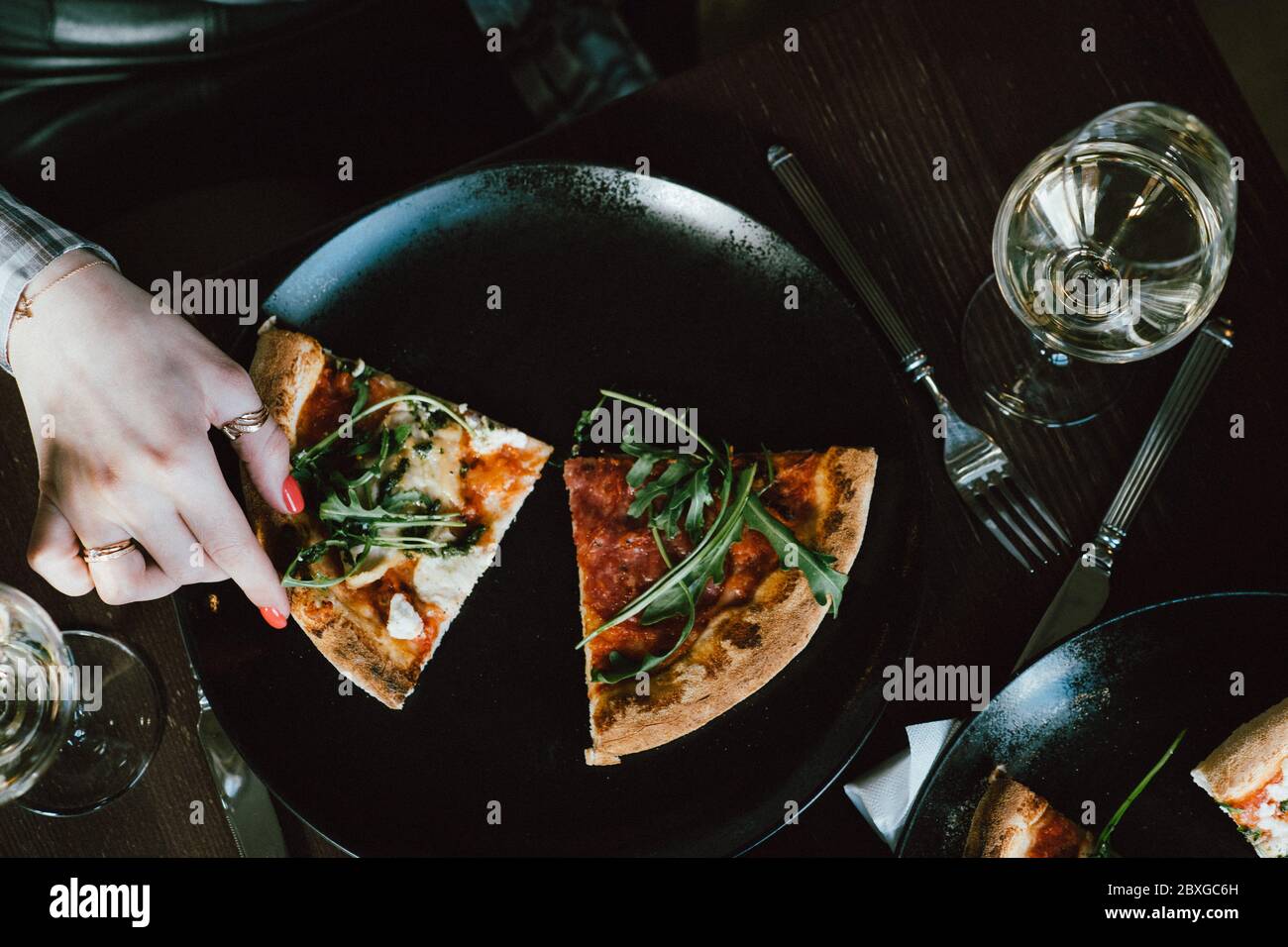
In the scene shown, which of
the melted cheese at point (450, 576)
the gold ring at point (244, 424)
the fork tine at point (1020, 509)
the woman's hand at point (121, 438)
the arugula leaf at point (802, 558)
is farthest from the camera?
the melted cheese at point (450, 576)

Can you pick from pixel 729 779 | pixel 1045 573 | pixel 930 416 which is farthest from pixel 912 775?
pixel 930 416

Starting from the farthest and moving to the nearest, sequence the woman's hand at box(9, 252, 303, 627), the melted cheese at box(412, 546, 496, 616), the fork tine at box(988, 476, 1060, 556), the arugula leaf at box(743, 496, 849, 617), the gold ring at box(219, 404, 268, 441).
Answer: the melted cheese at box(412, 546, 496, 616), the fork tine at box(988, 476, 1060, 556), the arugula leaf at box(743, 496, 849, 617), the gold ring at box(219, 404, 268, 441), the woman's hand at box(9, 252, 303, 627)

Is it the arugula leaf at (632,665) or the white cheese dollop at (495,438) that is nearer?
the arugula leaf at (632,665)

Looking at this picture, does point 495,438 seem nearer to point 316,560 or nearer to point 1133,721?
point 316,560

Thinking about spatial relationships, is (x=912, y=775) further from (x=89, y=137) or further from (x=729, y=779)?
(x=89, y=137)

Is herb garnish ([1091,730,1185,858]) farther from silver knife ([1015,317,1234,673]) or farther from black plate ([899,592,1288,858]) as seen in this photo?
silver knife ([1015,317,1234,673])

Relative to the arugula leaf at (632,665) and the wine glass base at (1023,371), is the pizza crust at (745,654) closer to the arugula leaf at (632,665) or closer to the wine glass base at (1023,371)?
the arugula leaf at (632,665)

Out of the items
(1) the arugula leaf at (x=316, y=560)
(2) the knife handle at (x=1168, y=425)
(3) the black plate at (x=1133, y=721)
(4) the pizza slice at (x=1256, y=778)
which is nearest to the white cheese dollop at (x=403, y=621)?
(1) the arugula leaf at (x=316, y=560)


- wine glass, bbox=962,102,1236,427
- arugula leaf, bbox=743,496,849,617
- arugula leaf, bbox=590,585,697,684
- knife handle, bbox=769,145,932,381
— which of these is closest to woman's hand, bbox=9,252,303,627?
arugula leaf, bbox=590,585,697,684
